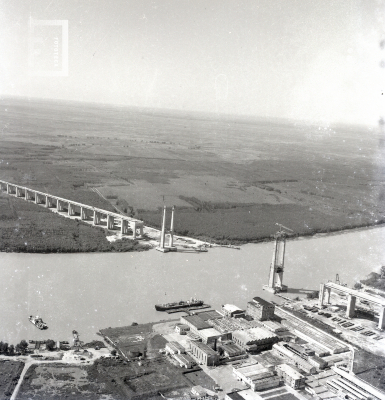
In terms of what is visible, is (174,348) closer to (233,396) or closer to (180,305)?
(233,396)

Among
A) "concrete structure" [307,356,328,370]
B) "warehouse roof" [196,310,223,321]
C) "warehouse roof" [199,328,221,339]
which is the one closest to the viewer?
"concrete structure" [307,356,328,370]

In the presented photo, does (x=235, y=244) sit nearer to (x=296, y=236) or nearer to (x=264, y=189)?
(x=296, y=236)


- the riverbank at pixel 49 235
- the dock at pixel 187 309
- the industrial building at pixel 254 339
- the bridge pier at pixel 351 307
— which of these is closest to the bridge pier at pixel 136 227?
the riverbank at pixel 49 235

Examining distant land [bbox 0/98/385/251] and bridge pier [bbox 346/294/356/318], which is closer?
bridge pier [bbox 346/294/356/318]

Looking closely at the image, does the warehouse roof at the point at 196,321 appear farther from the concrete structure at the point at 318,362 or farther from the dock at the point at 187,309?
the concrete structure at the point at 318,362

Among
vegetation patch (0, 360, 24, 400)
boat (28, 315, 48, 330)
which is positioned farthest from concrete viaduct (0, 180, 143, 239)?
vegetation patch (0, 360, 24, 400)

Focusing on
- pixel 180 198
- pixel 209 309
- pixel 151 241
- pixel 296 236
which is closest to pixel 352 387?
pixel 209 309

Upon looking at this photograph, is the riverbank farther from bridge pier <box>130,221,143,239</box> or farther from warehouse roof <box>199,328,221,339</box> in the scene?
warehouse roof <box>199,328,221,339</box>
